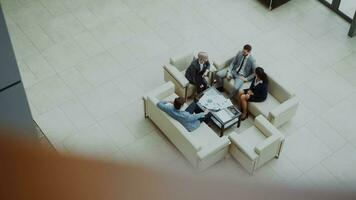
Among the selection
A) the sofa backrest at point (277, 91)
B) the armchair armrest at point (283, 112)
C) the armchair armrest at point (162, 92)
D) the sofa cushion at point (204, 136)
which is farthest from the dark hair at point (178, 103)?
the sofa backrest at point (277, 91)

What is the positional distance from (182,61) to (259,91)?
166 centimetres

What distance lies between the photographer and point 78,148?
33 cm

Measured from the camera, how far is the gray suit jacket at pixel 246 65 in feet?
28.7

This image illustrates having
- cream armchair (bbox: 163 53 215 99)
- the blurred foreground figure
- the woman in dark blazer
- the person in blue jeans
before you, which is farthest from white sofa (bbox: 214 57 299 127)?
the blurred foreground figure

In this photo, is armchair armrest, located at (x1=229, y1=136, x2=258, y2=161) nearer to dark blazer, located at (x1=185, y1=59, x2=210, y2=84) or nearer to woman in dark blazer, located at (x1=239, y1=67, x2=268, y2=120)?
woman in dark blazer, located at (x1=239, y1=67, x2=268, y2=120)

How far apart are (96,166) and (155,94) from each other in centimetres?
809

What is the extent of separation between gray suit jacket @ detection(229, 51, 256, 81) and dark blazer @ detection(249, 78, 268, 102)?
0.31m

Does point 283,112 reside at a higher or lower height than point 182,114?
lower

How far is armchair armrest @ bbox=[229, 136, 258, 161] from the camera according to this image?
763cm

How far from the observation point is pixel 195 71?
28.4 feet

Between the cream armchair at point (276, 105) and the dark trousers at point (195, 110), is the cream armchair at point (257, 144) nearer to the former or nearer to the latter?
the cream armchair at point (276, 105)

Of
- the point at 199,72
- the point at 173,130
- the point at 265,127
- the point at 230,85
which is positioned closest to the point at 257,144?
the point at 265,127

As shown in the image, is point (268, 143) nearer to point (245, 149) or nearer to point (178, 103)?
point (245, 149)

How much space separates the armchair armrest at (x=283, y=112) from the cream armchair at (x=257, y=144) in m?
0.26
